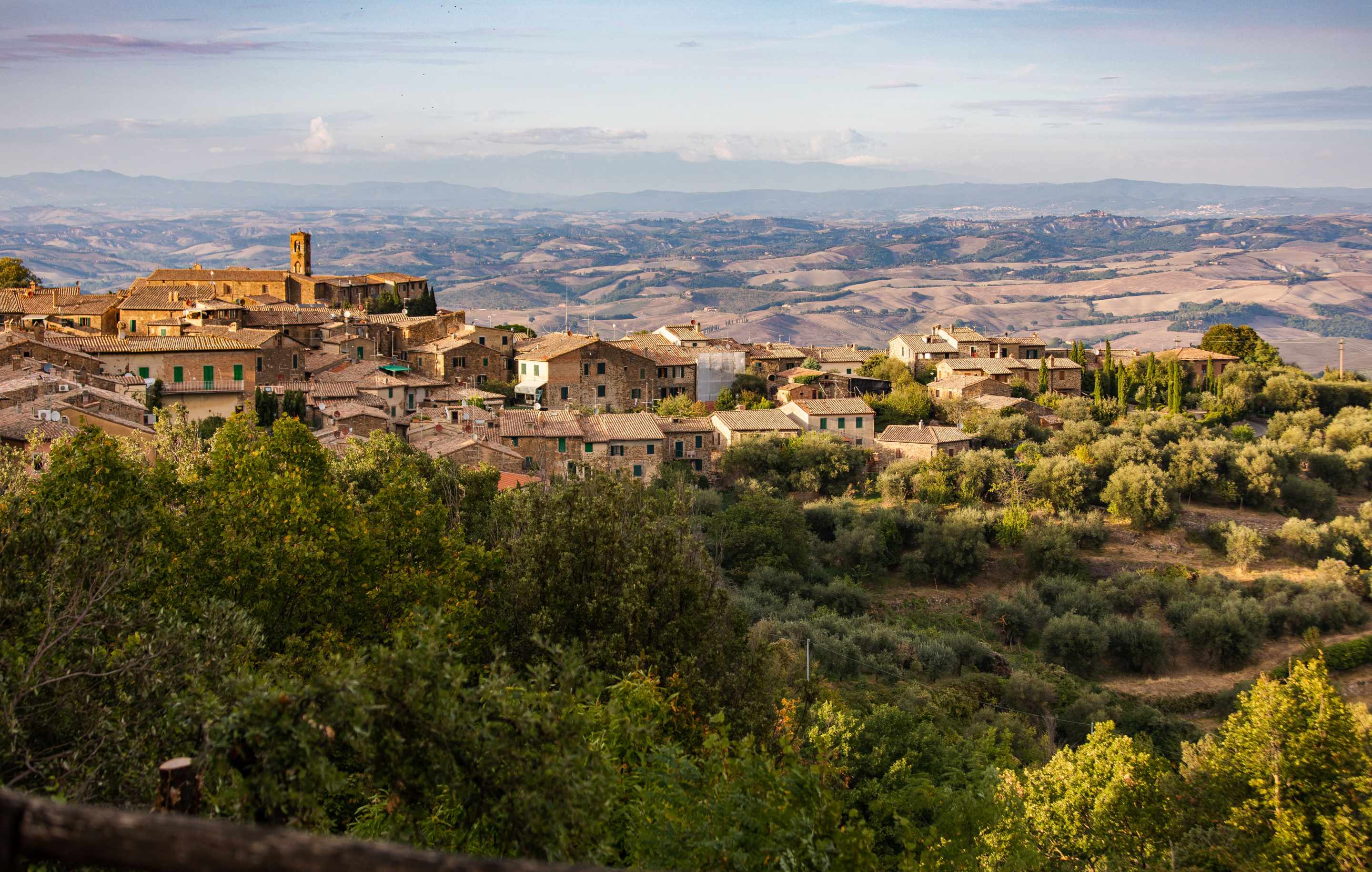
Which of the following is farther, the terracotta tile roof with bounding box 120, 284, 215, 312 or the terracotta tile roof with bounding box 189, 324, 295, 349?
the terracotta tile roof with bounding box 120, 284, 215, 312

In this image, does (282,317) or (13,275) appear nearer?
(282,317)

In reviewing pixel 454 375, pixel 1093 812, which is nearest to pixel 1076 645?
pixel 1093 812

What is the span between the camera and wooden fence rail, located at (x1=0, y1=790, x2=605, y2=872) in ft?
9.16

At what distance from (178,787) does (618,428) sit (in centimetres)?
3565

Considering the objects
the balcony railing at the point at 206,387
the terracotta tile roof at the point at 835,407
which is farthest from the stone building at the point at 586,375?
the balcony railing at the point at 206,387

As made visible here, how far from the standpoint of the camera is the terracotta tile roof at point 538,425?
3778 cm

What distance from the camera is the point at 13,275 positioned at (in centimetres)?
6097

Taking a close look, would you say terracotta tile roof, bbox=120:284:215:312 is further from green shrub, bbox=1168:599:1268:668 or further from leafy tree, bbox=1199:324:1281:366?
leafy tree, bbox=1199:324:1281:366

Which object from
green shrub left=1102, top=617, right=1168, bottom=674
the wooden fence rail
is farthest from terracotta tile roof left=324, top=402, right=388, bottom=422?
the wooden fence rail

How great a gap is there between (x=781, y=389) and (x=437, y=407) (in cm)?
1689

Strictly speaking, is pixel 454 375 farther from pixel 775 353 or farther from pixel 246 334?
pixel 775 353

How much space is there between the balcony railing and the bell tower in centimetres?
4354

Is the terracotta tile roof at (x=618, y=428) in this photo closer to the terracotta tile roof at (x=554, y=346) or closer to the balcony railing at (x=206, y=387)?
the terracotta tile roof at (x=554, y=346)

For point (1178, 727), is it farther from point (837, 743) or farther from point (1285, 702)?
point (1285, 702)
